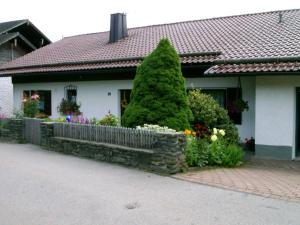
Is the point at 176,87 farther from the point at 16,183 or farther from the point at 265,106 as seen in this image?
the point at 16,183

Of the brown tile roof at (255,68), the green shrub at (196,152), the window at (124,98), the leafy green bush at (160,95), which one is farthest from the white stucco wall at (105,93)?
the green shrub at (196,152)

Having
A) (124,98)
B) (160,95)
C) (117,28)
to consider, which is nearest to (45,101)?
(117,28)

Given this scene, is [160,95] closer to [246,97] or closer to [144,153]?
[144,153]

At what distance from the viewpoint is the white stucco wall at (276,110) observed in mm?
10875

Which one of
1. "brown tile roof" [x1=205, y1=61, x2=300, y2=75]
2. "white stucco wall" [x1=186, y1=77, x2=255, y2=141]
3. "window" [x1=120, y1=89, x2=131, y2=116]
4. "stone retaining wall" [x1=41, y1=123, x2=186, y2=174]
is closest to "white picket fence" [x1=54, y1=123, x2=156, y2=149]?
"stone retaining wall" [x1=41, y1=123, x2=186, y2=174]

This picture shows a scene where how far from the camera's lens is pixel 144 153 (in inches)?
345

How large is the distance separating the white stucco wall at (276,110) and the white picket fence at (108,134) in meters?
4.15

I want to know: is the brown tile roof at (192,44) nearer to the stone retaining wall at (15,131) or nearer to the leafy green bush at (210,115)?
the leafy green bush at (210,115)

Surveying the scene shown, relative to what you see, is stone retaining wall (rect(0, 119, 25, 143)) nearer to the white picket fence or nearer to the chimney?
the white picket fence

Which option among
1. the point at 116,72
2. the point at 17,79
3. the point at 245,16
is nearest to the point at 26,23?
the point at 17,79

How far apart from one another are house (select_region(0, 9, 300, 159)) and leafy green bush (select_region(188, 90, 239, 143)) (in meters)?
0.97

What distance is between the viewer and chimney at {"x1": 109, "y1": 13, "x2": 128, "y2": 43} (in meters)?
20.1

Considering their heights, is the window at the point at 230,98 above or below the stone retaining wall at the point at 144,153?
above

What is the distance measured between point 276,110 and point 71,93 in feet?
34.0
